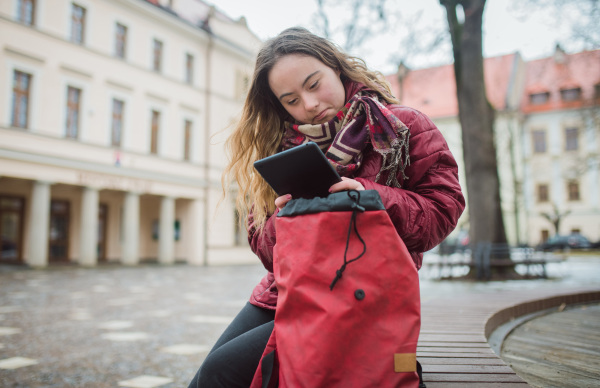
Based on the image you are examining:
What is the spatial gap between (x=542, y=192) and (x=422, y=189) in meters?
43.0

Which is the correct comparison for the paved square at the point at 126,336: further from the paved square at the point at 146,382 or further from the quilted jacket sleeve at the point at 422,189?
the quilted jacket sleeve at the point at 422,189

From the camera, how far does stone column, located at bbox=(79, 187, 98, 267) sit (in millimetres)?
17797

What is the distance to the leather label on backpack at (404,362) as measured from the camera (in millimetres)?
1137

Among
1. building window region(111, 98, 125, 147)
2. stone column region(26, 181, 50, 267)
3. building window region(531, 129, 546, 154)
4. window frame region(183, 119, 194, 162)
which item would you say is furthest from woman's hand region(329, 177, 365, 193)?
building window region(531, 129, 546, 154)

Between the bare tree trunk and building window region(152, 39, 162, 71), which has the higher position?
building window region(152, 39, 162, 71)

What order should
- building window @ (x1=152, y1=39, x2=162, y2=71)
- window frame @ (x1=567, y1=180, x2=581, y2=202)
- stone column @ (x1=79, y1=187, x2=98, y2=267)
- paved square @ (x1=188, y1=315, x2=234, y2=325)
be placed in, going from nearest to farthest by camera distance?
paved square @ (x1=188, y1=315, x2=234, y2=325), stone column @ (x1=79, y1=187, x2=98, y2=267), building window @ (x1=152, y1=39, x2=162, y2=71), window frame @ (x1=567, y1=180, x2=581, y2=202)

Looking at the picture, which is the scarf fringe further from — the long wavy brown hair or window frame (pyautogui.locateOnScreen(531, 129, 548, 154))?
window frame (pyautogui.locateOnScreen(531, 129, 548, 154))

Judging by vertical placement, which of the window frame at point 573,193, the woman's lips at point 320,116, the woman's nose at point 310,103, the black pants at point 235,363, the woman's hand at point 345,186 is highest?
the window frame at point 573,193

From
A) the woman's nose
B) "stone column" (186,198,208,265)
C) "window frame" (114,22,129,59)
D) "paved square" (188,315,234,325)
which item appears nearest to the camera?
the woman's nose

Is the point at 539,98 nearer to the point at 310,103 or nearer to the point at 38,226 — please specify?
A: the point at 38,226

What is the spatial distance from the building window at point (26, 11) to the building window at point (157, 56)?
17.4ft

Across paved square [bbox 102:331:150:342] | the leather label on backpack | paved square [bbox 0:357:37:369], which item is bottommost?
paved square [bbox 102:331:150:342]

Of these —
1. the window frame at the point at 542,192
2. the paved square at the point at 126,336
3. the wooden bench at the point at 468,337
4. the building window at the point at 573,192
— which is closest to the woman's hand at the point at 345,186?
the wooden bench at the point at 468,337

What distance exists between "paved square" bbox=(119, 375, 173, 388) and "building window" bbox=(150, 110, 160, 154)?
18.7m
